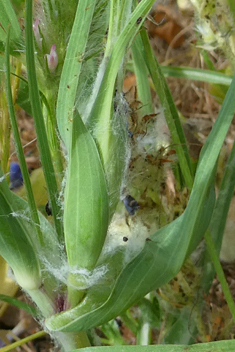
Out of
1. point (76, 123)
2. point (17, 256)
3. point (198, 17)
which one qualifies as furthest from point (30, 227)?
point (198, 17)

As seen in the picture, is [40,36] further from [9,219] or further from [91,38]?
[9,219]

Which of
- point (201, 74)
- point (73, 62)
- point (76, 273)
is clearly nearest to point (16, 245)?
point (76, 273)

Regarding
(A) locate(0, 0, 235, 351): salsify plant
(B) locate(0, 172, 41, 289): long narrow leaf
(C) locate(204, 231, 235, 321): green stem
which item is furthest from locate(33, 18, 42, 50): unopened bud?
(C) locate(204, 231, 235, 321): green stem

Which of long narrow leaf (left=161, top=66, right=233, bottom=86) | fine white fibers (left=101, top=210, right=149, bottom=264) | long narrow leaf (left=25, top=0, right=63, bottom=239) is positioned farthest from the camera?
long narrow leaf (left=161, top=66, right=233, bottom=86)

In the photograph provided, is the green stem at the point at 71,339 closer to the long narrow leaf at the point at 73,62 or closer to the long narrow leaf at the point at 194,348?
the long narrow leaf at the point at 194,348

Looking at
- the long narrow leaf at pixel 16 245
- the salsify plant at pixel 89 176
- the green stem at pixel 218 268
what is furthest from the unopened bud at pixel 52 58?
the green stem at pixel 218 268

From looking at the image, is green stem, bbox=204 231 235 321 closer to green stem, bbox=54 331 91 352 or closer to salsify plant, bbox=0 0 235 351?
salsify plant, bbox=0 0 235 351

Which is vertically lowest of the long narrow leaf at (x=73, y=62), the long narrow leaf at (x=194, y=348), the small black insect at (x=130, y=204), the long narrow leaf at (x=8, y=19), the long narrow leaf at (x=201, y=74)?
the long narrow leaf at (x=194, y=348)

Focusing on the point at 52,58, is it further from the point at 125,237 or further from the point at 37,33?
the point at 125,237
